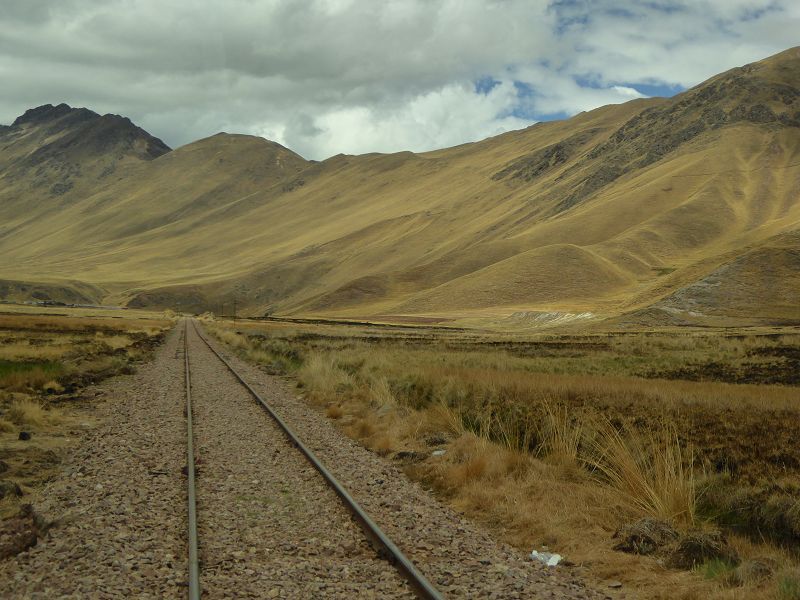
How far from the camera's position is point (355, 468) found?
11.7 m

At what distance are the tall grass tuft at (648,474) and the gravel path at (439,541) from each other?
2.05 meters

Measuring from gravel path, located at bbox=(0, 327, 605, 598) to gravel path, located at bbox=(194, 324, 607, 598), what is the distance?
0.07 ft

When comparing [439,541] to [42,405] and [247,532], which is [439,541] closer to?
[247,532]

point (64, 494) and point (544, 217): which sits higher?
point (544, 217)

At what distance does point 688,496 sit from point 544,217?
16173cm

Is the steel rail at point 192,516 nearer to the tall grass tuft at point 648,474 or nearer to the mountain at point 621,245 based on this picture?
the tall grass tuft at point 648,474

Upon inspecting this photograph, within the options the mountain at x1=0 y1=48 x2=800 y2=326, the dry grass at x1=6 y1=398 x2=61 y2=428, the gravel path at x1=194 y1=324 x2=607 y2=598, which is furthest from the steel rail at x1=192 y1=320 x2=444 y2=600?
the mountain at x1=0 y1=48 x2=800 y2=326

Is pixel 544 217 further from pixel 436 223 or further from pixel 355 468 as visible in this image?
pixel 355 468

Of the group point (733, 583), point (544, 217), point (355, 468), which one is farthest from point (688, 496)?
point (544, 217)

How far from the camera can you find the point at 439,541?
8.19m

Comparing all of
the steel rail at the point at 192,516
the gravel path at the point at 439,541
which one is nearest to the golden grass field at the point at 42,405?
the steel rail at the point at 192,516

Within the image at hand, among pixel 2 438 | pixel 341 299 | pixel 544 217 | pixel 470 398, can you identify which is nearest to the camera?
pixel 2 438

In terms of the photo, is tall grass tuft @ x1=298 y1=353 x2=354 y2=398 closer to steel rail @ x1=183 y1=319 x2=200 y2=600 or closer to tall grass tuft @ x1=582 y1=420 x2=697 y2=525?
steel rail @ x1=183 y1=319 x2=200 y2=600

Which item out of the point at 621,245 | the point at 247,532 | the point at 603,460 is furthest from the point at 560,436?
the point at 621,245
